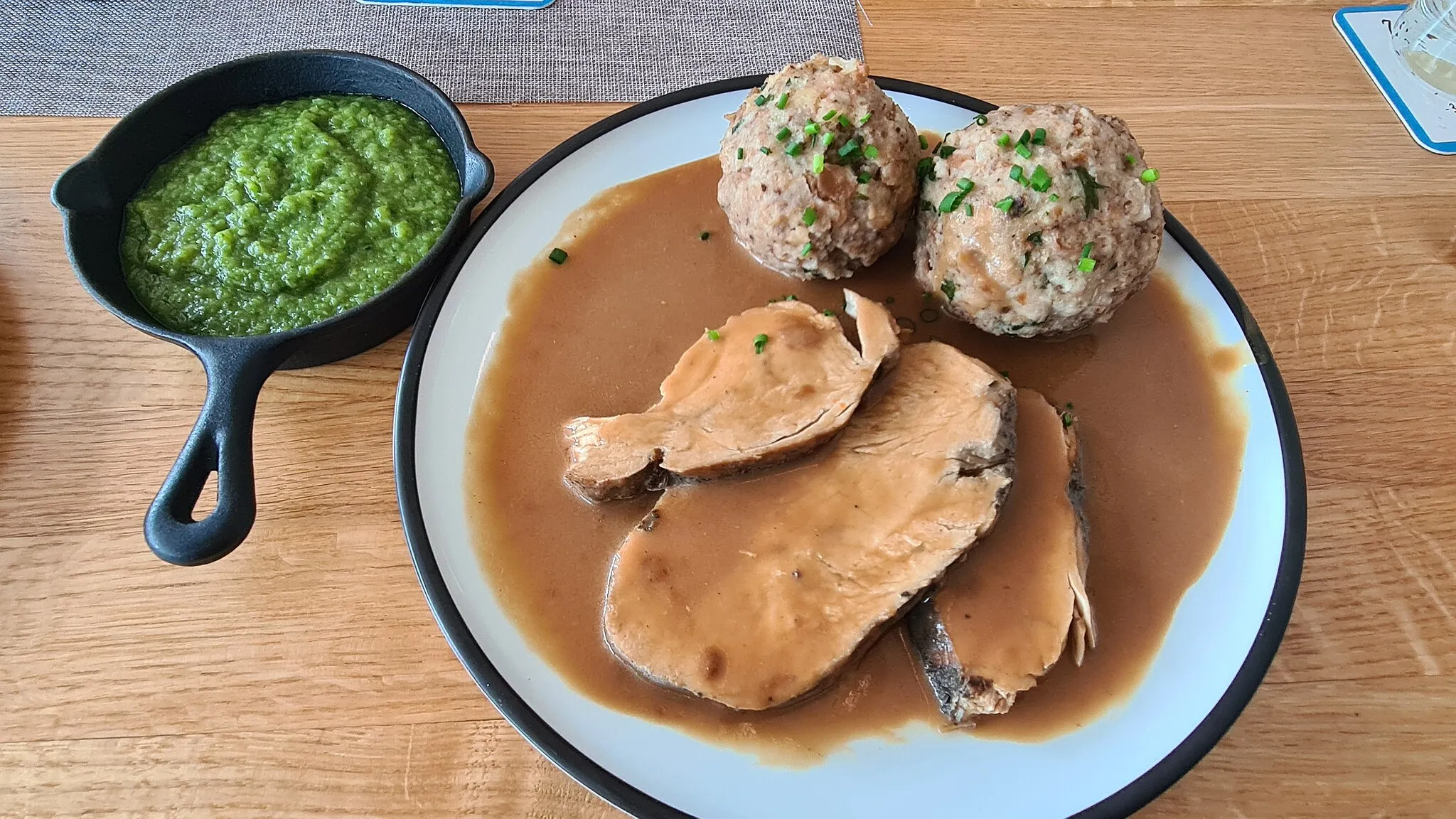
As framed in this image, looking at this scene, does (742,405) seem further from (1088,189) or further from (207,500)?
(207,500)

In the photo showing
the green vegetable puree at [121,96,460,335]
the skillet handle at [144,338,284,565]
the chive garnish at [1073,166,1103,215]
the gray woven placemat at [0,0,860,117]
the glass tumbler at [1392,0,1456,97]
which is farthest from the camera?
the glass tumbler at [1392,0,1456,97]

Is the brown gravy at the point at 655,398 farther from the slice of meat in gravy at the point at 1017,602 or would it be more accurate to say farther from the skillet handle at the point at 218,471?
the skillet handle at the point at 218,471

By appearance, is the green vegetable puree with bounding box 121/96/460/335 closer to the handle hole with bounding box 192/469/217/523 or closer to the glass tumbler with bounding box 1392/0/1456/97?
the handle hole with bounding box 192/469/217/523

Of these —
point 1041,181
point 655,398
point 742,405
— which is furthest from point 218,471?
point 1041,181

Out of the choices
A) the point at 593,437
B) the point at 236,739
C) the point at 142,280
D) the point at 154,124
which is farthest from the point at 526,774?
the point at 154,124

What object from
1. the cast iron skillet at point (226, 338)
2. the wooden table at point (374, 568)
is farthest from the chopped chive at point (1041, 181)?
the cast iron skillet at point (226, 338)

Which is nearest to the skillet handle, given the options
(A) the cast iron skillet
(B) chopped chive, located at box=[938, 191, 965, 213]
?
(A) the cast iron skillet
